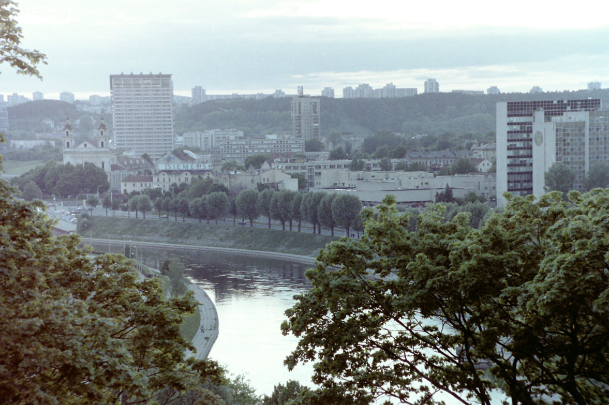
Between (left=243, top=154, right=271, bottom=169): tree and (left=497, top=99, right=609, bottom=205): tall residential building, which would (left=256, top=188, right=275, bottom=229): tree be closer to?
(left=497, top=99, right=609, bottom=205): tall residential building

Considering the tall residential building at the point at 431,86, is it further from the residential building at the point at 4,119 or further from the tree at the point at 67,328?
the tree at the point at 67,328

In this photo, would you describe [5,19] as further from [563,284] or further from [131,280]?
[563,284]

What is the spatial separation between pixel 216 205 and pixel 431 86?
6613 cm

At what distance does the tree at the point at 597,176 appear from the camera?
964 inches

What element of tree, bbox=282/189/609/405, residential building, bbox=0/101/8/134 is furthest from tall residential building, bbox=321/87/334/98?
tree, bbox=282/189/609/405

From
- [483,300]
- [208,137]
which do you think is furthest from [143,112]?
[483,300]

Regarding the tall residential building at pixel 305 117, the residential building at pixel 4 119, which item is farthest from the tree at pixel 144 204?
the tall residential building at pixel 305 117

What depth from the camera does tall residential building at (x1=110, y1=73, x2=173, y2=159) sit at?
7400 cm

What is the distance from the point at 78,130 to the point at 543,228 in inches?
3201

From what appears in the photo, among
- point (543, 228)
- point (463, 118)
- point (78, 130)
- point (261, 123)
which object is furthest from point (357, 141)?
point (543, 228)

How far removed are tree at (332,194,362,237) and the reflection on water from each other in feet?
8.60

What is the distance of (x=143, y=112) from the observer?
74.6m

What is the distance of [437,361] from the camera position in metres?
4.41

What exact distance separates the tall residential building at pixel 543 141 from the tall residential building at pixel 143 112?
50.4 m
